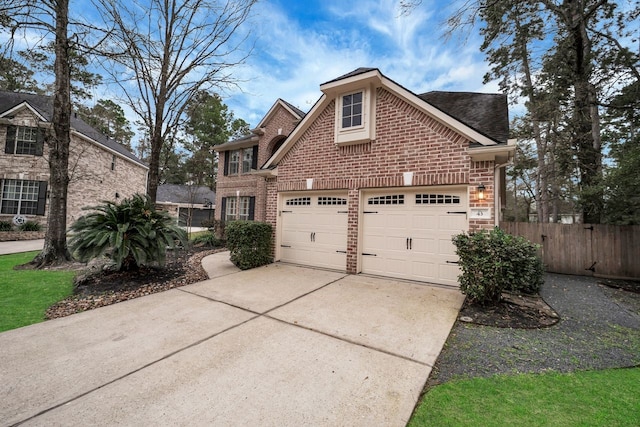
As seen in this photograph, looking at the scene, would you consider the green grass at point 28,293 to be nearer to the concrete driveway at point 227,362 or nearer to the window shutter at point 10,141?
the concrete driveway at point 227,362

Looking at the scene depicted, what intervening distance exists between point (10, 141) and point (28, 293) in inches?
577

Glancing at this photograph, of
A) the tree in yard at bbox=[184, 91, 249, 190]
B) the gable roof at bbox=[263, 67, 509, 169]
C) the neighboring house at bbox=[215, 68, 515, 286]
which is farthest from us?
the tree in yard at bbox=[184, 91, 249, 190]

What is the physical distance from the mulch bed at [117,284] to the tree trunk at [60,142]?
7.70 ft

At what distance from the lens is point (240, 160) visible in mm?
14703

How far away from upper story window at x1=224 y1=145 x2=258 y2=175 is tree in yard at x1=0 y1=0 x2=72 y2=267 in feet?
24.2

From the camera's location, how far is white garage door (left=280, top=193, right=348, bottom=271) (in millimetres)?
7207

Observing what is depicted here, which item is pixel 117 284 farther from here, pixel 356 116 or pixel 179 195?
pixel 179 195

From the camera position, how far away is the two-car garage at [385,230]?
5785 mm

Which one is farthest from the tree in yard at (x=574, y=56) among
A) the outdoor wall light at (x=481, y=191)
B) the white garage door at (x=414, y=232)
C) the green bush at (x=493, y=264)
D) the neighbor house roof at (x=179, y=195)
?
the neighbor house roof at (x=179, y=195)

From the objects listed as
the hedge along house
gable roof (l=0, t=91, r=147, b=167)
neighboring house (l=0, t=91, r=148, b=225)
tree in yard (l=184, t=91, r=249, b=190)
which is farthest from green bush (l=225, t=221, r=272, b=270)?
tree in yard (l=184, t=91, r=249, b=190)

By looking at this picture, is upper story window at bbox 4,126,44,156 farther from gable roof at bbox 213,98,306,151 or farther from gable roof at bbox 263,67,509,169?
gable roof at bbox 263,67,509,169

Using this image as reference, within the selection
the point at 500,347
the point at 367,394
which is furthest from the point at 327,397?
the point at 500,347

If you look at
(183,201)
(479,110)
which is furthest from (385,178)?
(183,201)

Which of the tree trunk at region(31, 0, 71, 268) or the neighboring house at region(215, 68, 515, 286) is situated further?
the tree trunk at region(31, 0, 71, 268)
